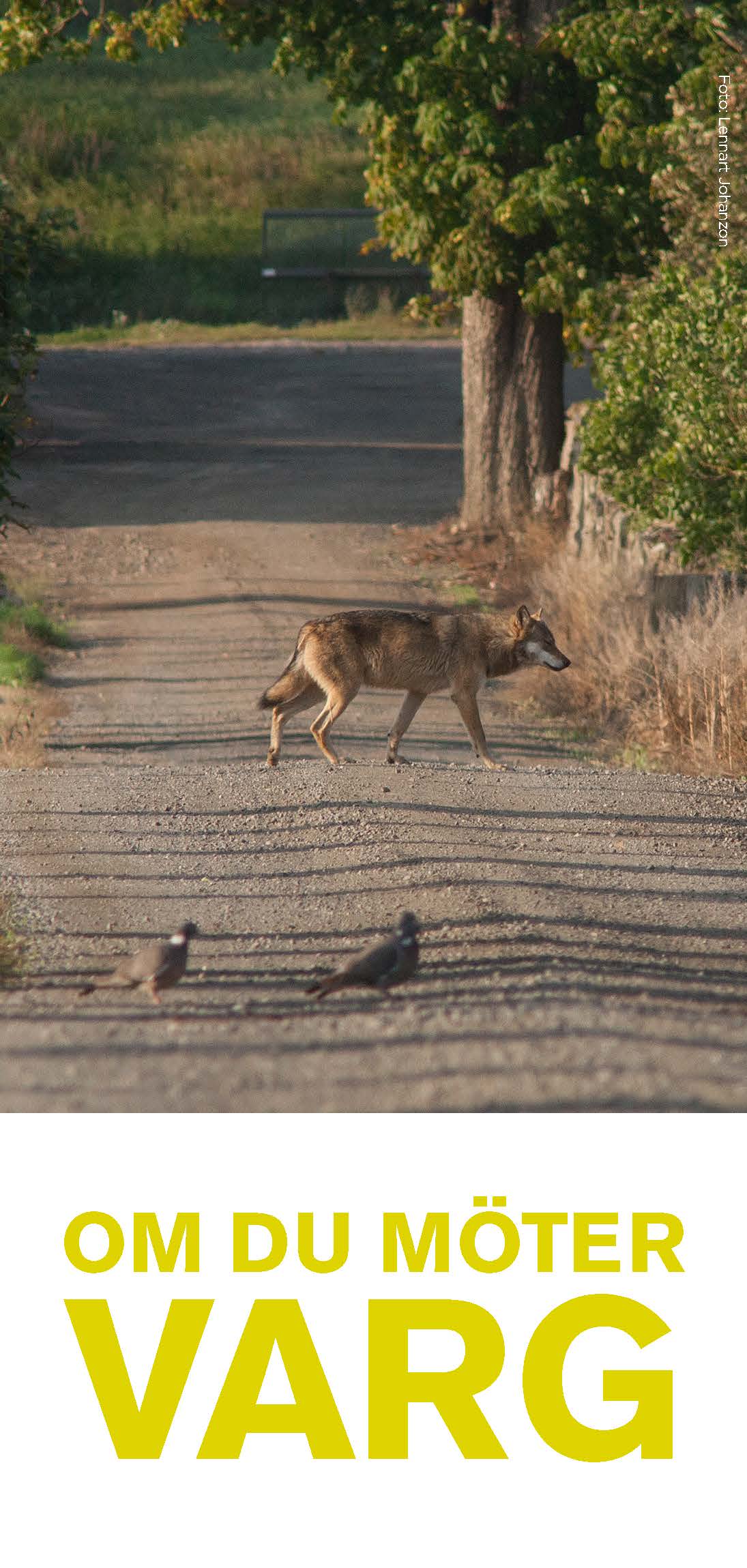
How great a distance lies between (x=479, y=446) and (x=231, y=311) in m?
19.7

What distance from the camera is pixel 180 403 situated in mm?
28562

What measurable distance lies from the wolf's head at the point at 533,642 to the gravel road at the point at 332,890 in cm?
67

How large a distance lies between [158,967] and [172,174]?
42691 mm

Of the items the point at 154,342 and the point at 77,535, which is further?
the point at 154,342

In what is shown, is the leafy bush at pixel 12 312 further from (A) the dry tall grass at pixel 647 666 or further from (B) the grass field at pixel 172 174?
(B) the grass field at pixel 172 174

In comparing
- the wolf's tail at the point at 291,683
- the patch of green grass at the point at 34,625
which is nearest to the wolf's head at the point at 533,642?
the wolf's tail at the point at 291,683

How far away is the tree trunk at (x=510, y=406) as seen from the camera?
1955 centimetres

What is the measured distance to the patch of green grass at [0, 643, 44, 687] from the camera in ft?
47.9

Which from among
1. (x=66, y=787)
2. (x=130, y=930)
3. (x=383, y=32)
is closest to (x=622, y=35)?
(x=383, y=32)

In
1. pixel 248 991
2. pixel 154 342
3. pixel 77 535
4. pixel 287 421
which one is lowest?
pixel 248 991

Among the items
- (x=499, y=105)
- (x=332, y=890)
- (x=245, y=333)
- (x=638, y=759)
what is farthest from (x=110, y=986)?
(x=245, y=333)

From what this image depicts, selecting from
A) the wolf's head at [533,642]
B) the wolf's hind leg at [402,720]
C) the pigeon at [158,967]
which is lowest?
the pigeon at [158,967]

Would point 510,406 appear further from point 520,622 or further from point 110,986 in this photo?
point 110,986

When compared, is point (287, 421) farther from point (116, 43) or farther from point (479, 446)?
point (116, 43)
